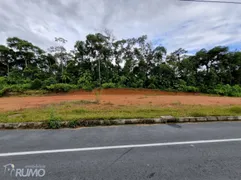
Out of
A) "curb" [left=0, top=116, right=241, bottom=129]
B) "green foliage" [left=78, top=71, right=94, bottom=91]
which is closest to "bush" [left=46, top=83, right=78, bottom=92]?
"green foliage" [left=78, top=71, right=94, bottom=91]

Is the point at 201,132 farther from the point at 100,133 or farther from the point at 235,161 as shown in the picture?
the point at 100,133

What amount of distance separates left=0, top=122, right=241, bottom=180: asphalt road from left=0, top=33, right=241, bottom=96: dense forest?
16.3 meters

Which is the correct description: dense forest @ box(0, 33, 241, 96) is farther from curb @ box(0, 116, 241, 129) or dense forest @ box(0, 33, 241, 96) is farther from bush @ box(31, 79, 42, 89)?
curb @ box(0, 116, 241, 129)

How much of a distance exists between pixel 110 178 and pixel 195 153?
5.69ft

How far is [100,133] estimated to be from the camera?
3.50m

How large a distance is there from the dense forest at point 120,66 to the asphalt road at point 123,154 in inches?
→ 642

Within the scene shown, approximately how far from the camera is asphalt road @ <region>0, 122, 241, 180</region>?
1.90 metres

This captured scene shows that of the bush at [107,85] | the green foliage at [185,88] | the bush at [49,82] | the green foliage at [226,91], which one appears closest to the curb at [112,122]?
the bush at [107,85]

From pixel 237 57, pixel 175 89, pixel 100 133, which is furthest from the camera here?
pixel 237 57

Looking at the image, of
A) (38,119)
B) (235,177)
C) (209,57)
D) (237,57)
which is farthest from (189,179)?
(237,57)

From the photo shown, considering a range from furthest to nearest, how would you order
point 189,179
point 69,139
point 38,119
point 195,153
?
point 38,119
point 69,139
point 195,153
point 189,179

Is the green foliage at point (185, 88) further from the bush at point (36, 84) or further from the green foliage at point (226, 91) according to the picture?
the bush at point (36, 84)

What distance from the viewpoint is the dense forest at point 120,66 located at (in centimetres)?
2059

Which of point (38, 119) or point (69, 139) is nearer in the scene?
point (69, 139)
